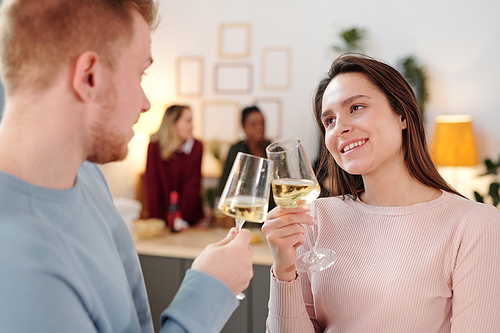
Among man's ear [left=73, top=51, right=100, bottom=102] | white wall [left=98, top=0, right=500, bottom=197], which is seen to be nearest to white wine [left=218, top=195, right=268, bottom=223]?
man's ear [left=73, top=51, right=100, bottom=102]

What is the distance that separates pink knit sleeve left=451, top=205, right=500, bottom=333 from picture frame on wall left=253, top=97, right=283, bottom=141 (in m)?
3.65

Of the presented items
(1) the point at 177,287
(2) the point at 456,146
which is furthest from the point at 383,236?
(2) the point at 456,146

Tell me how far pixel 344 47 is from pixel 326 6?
1.69 feet

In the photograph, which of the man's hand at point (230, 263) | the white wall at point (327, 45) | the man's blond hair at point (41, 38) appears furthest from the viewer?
Answer: the white wall at point (327, 45)

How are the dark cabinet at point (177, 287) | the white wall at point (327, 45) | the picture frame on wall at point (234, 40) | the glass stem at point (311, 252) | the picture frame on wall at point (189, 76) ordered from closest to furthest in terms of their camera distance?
the glass stem at point (311, 252) < the dark cabinet at point (177, 287) < the white wall at point (327, 45) < the picture frame on wall at point (234, 40) < the picture frame on wall at point (189, 76)

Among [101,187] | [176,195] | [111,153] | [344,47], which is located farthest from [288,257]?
[344,47]

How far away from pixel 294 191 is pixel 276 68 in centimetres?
383

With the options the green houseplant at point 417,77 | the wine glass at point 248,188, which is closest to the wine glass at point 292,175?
the wine glass at point 248,188

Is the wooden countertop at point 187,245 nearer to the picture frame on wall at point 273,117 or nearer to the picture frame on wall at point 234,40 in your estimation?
the picture frame on wall at point 273,117

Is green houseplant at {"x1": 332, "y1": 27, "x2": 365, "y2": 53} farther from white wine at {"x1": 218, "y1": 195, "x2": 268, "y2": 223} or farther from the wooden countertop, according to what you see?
white wine at {"x1": 218, "y1": 195, "x2": 268, "y2": 223}

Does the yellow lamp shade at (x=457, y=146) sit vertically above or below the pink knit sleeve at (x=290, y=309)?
above

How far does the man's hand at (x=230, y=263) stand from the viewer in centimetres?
74

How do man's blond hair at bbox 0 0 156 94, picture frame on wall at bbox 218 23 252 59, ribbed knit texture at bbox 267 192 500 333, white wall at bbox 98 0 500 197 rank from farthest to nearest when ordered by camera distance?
1. picture frame on wall at bbox 218 23 252 59
2. white wall at bbox 98 0 500 197
3. ribbed knit texture at bbox 267 192 500 333
4. man's blond hair at bbox 0 0 156 94

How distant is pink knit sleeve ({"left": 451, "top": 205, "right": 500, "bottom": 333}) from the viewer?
1017mm
